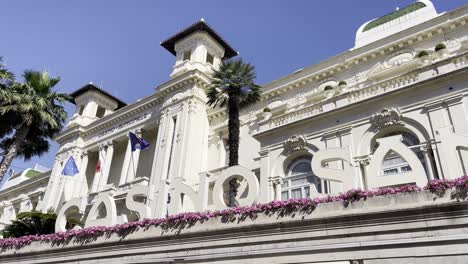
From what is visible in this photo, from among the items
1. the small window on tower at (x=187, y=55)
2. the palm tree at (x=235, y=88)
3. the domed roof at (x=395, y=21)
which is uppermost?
the small window on tower at (x=187, y=55)

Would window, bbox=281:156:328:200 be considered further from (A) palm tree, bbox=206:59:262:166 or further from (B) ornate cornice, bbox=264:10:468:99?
(B) ornate cornice, bbox=264:10:468:99

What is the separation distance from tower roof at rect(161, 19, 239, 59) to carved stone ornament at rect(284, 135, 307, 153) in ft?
62.2

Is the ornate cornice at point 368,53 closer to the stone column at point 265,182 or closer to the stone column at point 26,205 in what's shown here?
the stone column at point 265,182

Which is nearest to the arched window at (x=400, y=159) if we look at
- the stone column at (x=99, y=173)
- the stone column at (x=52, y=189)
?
the stone column at (x=99, y=173)

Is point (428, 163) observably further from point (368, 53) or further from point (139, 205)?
point (139, 205)

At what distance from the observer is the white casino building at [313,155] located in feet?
38.0

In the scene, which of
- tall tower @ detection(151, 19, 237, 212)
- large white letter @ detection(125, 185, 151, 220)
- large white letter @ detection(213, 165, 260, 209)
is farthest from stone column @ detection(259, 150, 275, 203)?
tall tower @ detection(151, 19, 237, 212)

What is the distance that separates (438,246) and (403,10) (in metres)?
23.7

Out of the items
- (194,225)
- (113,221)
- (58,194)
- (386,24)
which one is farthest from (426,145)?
(58,194)

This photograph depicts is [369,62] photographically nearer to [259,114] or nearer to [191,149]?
[259,114]

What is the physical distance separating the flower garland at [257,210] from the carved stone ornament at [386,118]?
5812 mm

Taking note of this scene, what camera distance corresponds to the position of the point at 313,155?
17.0 m

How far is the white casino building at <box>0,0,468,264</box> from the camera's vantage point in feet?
38.0

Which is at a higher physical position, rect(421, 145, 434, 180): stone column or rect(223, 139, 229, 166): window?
rect(223, 139, 229, 166): window
